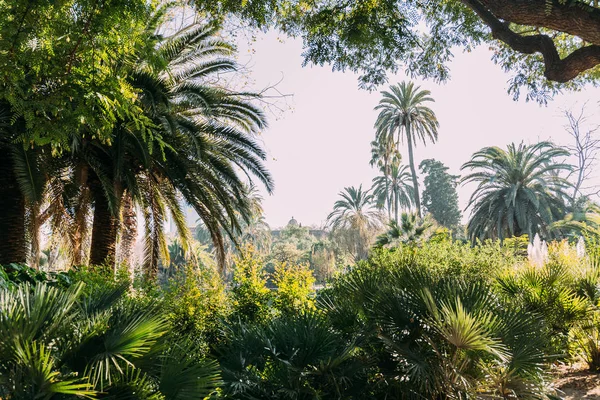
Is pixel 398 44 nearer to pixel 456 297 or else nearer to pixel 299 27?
pixel 299 27

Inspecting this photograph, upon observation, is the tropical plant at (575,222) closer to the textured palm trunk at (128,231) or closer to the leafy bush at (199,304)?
the leafy bush at (199,304)

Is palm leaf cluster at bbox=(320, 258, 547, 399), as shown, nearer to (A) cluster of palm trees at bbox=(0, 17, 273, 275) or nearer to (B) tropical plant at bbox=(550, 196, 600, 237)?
(A) cluster of palm trees at bbox=(0, 17, 273, 275)

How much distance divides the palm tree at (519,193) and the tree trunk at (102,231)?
24593 mm

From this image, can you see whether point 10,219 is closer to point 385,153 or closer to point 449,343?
point 449,343

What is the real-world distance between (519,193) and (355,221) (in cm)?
1703

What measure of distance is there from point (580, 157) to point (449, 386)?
2525 centimetres

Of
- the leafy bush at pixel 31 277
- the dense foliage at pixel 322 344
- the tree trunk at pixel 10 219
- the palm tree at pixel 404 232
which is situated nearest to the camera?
the dense foliage at pixel 322 344

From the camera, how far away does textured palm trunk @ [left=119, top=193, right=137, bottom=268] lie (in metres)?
12.1

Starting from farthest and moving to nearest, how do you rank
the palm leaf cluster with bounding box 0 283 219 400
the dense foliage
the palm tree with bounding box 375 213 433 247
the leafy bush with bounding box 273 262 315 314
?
the palm tree with bounding box 375 213 433 247, the leafy bush with bounding box 273 262 315 314, the dense foliage, the palm leaf cluster with bounding box 0 283 219 400

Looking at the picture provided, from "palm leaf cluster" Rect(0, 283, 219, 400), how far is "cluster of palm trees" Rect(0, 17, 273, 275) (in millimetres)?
5595

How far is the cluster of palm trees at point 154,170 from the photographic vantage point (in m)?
8.98

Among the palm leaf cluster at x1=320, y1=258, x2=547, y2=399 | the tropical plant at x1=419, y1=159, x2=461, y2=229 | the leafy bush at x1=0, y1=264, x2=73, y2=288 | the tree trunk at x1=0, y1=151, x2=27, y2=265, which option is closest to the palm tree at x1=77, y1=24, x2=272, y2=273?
the tree trunk at x1=0, y1=151, x2=27, y2=265

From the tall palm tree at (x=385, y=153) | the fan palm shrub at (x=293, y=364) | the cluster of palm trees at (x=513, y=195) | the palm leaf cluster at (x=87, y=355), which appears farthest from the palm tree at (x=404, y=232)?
the palm leaf cluster at (x=87, y=355)

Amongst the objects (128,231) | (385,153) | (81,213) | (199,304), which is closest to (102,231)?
(81,213)
